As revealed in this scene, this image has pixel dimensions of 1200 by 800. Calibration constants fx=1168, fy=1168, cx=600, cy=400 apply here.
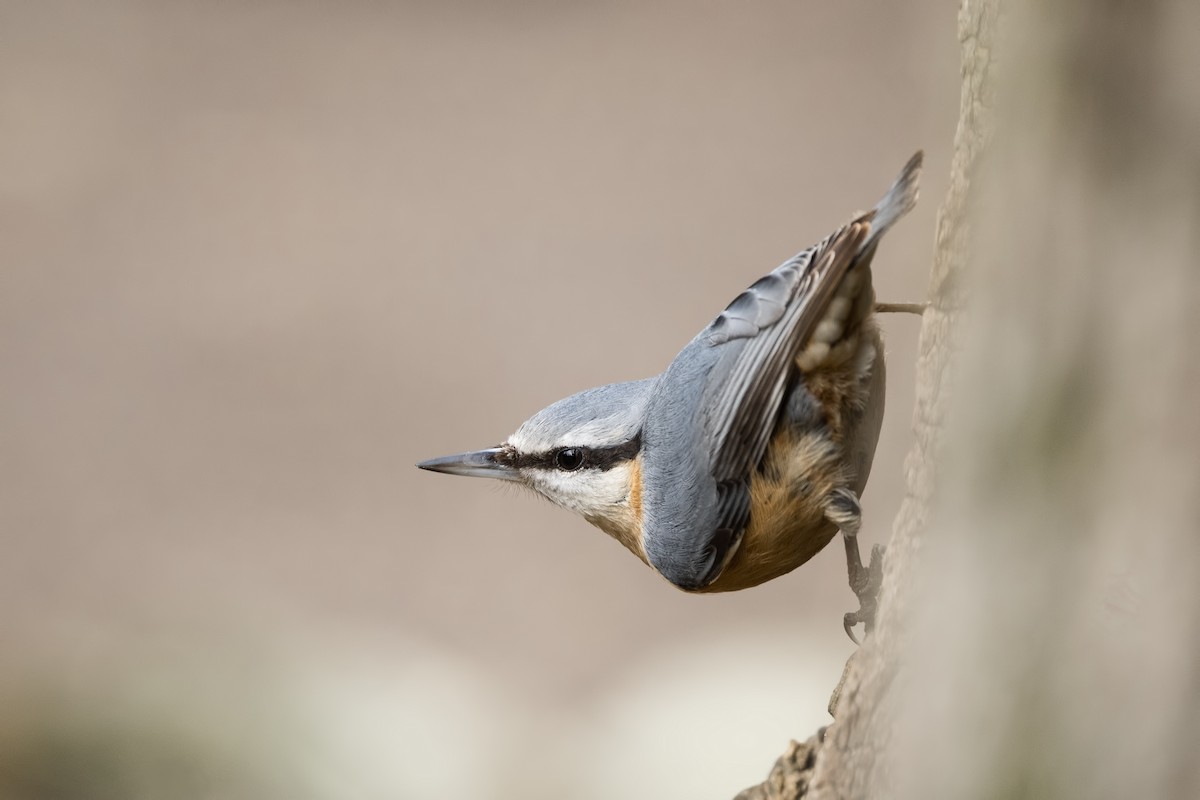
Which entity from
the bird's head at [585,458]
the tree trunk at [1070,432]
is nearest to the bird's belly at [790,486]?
the bird's head at [585,458]

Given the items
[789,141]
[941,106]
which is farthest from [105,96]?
[941,106]

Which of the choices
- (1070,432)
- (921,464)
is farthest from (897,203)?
(1070,432)

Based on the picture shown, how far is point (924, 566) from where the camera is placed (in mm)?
1806

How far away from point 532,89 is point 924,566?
8.00 m

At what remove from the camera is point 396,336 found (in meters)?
7.66

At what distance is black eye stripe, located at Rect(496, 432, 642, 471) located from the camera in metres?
2.42

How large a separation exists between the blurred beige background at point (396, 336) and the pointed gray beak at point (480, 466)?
4.81 ft

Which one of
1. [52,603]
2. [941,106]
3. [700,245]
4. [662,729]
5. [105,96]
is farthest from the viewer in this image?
[105,96]

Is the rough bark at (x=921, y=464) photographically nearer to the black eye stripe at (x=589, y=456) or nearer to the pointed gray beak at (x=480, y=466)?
the black eye stripe at (x=589, y=456)

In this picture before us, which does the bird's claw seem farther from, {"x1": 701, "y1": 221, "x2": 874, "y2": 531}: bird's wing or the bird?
{"x1": 701, "y1": 221, "x2": 874, "y2": 531}: bird's wing

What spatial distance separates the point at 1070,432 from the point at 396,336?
6.50 meters

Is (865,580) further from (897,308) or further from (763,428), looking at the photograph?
(897,308)

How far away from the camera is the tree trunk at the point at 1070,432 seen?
1.35m

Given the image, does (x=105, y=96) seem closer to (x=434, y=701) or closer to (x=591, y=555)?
(x=591, y=555)
